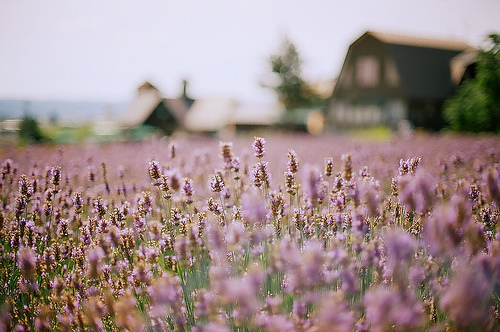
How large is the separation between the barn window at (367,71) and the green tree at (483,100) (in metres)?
6.68

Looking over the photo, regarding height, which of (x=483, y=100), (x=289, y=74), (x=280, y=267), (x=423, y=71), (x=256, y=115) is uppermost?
(x=289, y=74)

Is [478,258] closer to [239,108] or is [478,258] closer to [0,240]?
[0,240]

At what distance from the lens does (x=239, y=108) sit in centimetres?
3647

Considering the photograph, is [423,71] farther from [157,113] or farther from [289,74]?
[157,113]

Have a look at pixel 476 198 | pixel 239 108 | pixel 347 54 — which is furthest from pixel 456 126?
pixel 239 108

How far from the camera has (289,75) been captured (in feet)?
102

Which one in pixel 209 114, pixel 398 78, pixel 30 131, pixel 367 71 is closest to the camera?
pixel 30 131

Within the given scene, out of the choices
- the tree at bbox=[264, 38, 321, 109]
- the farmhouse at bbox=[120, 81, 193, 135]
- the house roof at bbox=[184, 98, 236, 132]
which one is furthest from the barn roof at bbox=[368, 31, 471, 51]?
the farmhouse at bbox=[120, 81, 193, 135]

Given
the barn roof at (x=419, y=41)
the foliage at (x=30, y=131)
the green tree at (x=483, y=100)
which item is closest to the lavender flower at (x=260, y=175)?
the green tree at (x=483, y=100)

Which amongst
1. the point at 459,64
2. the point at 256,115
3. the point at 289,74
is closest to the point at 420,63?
the point at 459,64

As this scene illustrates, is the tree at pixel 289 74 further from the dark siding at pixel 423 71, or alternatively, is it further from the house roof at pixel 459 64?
the house roof at pixel 459 64

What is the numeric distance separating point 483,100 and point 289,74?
19493 millimetres

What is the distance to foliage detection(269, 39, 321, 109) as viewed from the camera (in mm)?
30812

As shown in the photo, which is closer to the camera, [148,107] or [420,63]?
[420,63]
